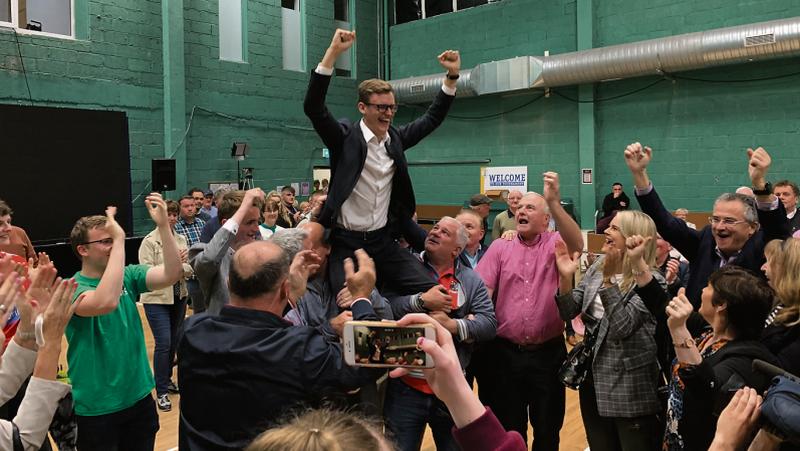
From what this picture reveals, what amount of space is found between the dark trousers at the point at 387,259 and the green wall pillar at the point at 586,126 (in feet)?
27.1

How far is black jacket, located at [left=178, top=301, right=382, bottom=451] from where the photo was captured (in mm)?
1745

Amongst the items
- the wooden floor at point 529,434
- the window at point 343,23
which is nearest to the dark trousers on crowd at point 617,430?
the wooden floor at point 529,434

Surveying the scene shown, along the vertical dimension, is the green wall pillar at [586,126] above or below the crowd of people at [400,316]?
above

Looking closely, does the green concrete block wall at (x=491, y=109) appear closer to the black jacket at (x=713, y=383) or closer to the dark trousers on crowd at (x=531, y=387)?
the dark trousers on crowd at (x=531, y=387)

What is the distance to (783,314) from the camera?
2178 mm

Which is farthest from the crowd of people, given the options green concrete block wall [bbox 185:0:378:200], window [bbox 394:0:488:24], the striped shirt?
window [bbox 394:0:488:24]

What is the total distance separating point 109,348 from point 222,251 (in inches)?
27.2

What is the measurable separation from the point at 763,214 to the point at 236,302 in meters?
2.28

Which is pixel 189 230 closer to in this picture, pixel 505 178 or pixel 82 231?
pixel 82 231

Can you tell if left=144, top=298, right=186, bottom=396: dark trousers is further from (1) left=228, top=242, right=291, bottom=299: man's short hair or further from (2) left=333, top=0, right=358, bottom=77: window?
(2) left=333, top=0, right=358, bottom=77: window

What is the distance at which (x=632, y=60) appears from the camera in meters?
9.31

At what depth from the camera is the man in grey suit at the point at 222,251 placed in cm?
306

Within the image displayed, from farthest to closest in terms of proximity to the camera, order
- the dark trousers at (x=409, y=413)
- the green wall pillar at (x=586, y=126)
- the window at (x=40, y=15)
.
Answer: the green wall pillar at (x=586, y=126), the window at (x=40, y=15), the dark trousers at (x=409, y=413)

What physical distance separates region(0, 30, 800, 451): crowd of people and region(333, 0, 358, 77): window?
959 centimetres
